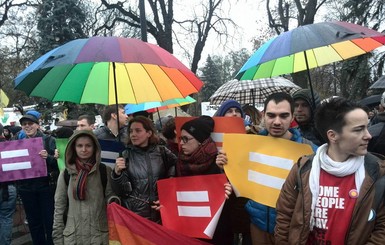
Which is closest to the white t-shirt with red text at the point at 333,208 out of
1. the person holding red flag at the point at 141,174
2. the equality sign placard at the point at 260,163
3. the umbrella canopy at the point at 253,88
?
the equality sign placard at the point at 260,163

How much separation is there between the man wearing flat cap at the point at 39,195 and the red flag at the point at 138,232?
2001 mm

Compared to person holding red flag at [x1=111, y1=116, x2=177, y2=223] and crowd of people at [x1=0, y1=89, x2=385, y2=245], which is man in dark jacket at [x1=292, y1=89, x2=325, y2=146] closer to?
crowd of people at [x1=0, y1=89, x2=385, y2=245]

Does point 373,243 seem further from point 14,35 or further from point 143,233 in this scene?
point 14,35

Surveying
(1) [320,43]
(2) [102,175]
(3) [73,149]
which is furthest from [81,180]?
(1) [320,43]

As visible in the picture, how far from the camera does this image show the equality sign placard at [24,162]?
4.75 m

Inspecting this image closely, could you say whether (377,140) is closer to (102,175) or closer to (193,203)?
(193,203)

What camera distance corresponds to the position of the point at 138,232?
129 inches

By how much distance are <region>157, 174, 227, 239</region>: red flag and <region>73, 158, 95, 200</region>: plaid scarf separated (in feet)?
2.50

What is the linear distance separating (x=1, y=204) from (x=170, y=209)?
2.90 metres

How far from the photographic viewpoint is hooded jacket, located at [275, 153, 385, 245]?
2166 millimetres

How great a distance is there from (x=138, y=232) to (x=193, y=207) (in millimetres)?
517

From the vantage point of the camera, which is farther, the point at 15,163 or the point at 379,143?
the point at 15,163

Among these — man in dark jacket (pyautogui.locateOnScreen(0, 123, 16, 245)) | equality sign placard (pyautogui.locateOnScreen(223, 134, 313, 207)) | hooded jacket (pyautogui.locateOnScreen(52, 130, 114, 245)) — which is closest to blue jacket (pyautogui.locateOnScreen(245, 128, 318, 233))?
equality sign placard (pyautogui.locateOnScreen(223, 134, 313, 207))

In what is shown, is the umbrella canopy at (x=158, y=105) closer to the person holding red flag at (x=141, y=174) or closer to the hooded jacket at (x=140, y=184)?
the person holding red flag at (x=141, y=174)
